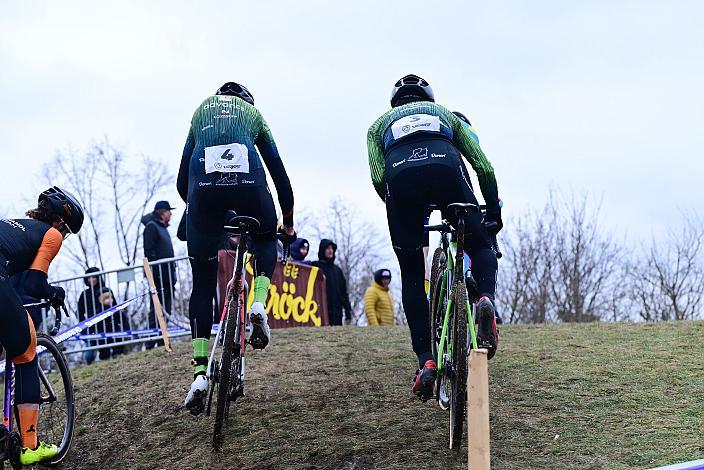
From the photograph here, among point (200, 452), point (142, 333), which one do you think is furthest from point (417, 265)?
point (142, 333)

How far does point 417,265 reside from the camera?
6.74 m

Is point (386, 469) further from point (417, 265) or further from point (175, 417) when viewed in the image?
point (175, 417)

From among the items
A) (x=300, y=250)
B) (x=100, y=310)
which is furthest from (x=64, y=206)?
(x=300, y=250)

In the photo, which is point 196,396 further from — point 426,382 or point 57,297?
point 426,382

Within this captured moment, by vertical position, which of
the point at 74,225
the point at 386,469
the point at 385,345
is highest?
the point at 74,225

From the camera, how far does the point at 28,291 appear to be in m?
6.18

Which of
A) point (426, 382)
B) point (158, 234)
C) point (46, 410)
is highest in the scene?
point (158, 234)

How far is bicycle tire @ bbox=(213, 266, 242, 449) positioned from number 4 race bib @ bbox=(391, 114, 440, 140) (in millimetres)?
1473

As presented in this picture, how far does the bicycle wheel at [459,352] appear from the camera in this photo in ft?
18.0

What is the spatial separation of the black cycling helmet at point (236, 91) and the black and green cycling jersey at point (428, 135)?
4.13ft

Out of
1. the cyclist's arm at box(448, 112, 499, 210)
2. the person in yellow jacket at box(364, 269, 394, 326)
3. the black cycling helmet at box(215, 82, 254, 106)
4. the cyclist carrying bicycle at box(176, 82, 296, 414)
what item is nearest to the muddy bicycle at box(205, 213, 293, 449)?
the cyclist carrying bicycle at box(176, 82, 296, 414)

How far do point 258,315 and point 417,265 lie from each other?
1.25 metres

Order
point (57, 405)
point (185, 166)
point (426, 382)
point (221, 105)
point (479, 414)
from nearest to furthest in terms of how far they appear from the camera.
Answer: point (479, 414), point (426, 382), point (221, 105), point (185, 166), point (57, 405)

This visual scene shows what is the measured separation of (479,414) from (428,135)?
3041 millimetres
